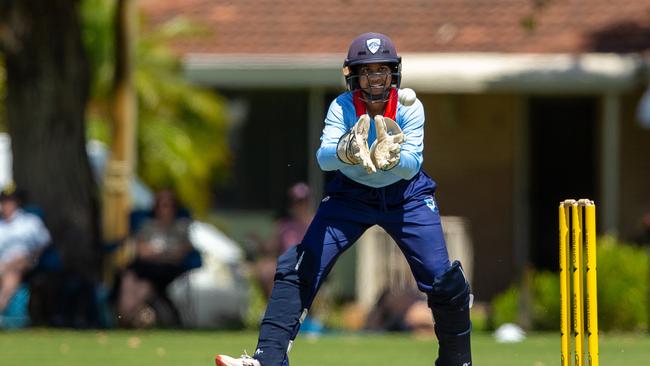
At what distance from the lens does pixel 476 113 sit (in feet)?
62.8

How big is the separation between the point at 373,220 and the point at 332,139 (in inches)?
19.3

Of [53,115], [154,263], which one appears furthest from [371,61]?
[53,115]

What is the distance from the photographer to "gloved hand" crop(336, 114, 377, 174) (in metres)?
7.10

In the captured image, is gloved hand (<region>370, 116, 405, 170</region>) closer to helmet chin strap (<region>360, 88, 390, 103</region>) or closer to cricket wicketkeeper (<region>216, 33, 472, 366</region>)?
cricket wicketkeeper (<region>216, 33, 472, 366</region>)

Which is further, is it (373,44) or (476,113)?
(476,113)

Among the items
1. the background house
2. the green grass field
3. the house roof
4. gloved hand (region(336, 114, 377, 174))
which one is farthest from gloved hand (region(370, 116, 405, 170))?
the house roof

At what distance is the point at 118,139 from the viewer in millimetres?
16297

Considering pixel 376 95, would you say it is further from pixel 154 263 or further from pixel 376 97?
pixel 154 263

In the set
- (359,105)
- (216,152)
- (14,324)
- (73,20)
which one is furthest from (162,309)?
(359,105)

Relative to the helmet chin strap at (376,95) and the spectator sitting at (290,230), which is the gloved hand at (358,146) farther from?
the spectator sitting at (290,230)

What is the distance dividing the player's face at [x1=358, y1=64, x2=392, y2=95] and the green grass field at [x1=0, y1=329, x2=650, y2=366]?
11.3 ft

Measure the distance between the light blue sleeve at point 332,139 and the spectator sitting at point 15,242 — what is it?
767cm

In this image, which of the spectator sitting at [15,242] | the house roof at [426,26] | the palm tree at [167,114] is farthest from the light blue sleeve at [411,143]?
the palm tree at [167,114]

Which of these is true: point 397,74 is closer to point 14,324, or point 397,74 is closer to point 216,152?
point 14,324
